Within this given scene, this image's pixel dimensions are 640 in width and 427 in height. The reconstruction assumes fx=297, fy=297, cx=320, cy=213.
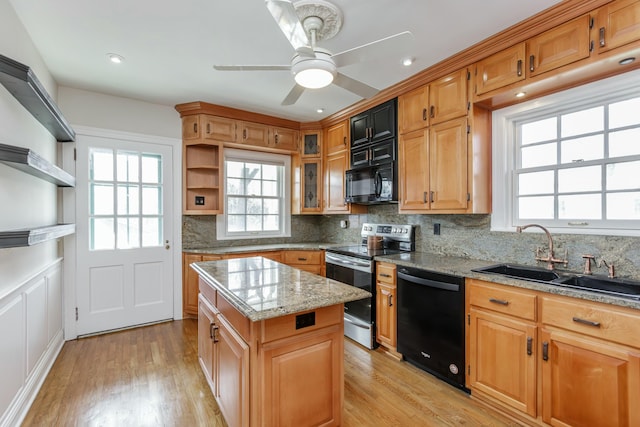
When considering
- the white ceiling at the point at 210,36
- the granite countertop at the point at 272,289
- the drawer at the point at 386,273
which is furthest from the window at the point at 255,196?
the drawer at the point at 386,273

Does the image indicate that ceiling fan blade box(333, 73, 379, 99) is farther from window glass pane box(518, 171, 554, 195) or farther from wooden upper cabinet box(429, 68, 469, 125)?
window glass pane box(518, 171, 554, 195)

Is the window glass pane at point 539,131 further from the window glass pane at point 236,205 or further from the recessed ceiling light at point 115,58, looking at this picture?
the recessed ceiling light at point 115,58

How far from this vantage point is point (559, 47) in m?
1.95

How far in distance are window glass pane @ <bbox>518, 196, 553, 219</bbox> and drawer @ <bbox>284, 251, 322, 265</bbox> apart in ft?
7.47

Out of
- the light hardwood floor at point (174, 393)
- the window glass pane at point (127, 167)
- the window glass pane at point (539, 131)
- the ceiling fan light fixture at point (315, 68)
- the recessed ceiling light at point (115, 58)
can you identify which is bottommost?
the light hardwood floor at point (174, 393)

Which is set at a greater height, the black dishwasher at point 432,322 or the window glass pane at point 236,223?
the window glass pane at point 236,223

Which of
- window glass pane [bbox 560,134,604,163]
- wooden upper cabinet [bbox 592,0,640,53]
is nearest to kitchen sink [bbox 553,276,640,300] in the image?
window glass pane [bbox 560,134,604,163]

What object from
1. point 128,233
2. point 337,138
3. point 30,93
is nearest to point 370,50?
point 30,93

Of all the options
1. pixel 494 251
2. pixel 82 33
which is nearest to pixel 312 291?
pixel 494 251

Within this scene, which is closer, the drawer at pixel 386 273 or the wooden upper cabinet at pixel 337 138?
the drawer at pixel 386 273

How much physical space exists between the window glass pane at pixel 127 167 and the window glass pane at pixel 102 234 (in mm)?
504

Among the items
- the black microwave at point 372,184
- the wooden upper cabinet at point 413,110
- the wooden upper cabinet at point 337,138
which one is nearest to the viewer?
the wooden upper cabinet at point 413,110

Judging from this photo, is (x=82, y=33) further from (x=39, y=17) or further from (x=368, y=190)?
(x=368, y=190)

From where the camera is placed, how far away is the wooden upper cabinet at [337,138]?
3867 millimetres
